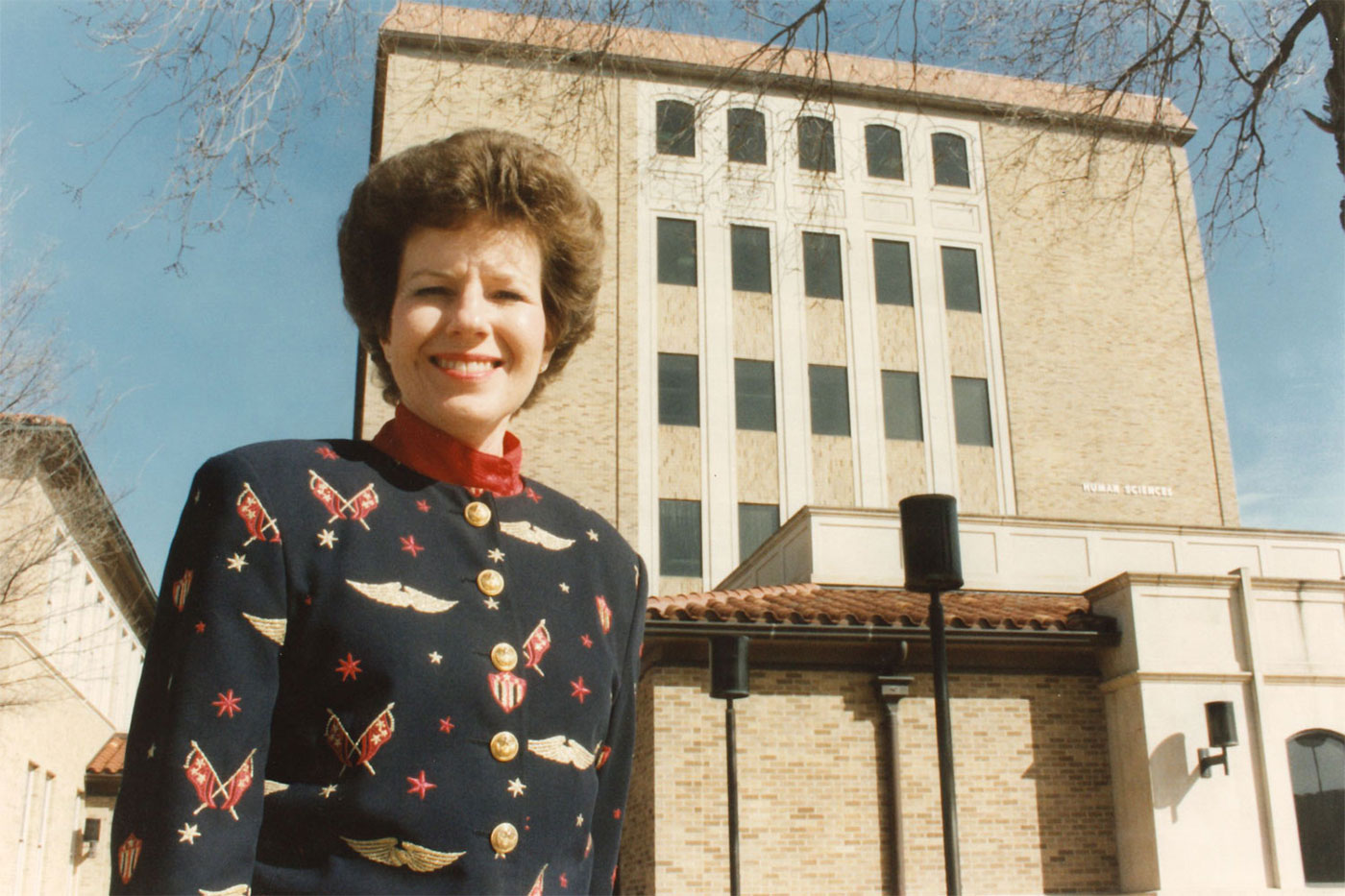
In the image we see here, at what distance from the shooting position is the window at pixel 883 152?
26.2 metres

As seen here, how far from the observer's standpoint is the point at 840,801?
12.7 m

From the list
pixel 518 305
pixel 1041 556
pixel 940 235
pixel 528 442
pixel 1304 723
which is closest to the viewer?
pixel 518 305

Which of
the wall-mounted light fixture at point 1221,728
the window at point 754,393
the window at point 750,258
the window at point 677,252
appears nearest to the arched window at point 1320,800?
the wall-mounted light fixture at point 1221,728

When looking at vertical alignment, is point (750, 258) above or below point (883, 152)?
below

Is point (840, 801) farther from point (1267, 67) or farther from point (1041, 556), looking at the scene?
point (1267, 67)

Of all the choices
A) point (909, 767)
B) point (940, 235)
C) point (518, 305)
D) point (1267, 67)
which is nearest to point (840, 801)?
point (909, 767)

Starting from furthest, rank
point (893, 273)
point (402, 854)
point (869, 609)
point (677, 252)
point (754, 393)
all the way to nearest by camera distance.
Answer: point (893, 273) < point (677, 252) < point (754, 393) < point (869, 609) < point (402, 854)

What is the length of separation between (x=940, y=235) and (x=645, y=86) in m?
7.43

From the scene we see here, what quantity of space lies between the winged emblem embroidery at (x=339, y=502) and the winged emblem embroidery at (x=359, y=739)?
10.8 inches

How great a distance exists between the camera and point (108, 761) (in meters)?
25.0

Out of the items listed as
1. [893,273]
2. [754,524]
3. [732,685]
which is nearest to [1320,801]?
[732,685]

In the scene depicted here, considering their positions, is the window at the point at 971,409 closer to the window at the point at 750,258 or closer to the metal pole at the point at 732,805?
the window at the point at 750,258

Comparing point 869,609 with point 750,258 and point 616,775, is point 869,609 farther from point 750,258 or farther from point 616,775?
point 750,258

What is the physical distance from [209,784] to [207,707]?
0.09m
